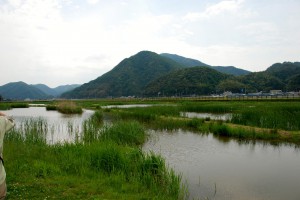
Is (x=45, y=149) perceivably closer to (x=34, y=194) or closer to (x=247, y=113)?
(x=34, y=194)

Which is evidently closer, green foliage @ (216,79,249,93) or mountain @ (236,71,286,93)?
mountain @ (236,71,286,93)

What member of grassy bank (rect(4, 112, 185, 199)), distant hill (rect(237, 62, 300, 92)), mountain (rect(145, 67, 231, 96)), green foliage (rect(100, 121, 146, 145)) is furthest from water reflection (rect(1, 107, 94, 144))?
mountain (rect(145, 67, 231, 96))

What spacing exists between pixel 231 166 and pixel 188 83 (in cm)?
15390

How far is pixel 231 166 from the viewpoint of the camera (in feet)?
47.4

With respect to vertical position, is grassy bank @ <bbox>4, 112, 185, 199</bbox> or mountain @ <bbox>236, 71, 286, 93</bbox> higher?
mountain @ <bbox>236, 71, 286, 93</bbox>

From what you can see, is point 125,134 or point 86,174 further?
point 125,134

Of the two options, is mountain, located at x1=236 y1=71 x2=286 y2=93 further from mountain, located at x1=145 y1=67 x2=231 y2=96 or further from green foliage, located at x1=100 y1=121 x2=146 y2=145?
green foliage, located at x1=100 y1=121 x2=146 y2=145

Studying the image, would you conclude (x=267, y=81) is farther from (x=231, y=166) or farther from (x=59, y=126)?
Answer: (x=231, y=166)

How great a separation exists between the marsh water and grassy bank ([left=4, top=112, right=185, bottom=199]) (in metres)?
1.70

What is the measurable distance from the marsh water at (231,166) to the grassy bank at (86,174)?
1.70m

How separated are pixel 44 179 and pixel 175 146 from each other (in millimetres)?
11089

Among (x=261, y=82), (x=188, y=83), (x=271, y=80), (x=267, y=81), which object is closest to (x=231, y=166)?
(x=188, y=83)

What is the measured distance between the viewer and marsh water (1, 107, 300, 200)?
35.1ft

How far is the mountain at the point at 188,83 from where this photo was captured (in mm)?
160175
